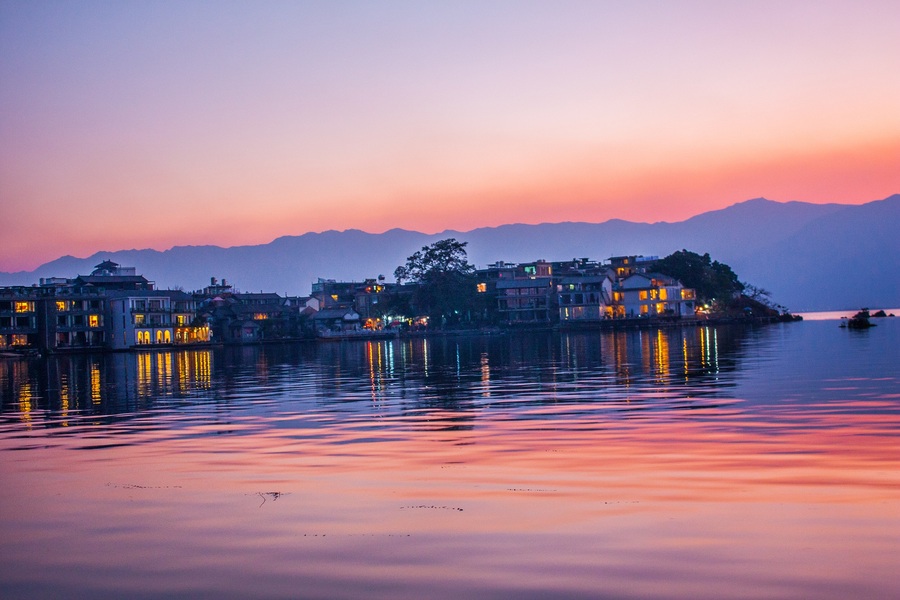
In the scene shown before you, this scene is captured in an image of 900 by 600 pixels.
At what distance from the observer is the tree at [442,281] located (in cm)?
11731

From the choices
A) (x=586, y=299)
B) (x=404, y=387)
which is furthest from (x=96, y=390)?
(x=586, y=299)

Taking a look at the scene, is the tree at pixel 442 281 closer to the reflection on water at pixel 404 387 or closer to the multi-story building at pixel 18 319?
the multi-story building at pixel 18 319

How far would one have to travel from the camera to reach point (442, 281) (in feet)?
385

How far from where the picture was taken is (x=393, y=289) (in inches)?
5079

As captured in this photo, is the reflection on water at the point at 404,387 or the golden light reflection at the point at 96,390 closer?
the reflection on water at the point at 404,387

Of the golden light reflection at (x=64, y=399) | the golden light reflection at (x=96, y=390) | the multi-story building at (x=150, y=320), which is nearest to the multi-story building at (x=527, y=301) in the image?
the multi-story building at (x=150, y=320)

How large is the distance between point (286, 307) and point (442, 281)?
72.6ft

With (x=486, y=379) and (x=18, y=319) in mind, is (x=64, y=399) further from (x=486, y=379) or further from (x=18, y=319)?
(x=18, y=319)

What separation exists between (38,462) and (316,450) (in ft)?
15.0

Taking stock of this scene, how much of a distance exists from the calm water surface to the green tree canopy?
9893 centimetres

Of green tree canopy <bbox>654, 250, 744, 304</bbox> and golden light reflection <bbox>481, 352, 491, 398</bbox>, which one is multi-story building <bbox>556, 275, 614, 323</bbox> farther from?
golden light reflection <bbox>481, 352, 491, 398</bbox>

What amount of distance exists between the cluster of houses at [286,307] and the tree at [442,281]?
10.3 ft

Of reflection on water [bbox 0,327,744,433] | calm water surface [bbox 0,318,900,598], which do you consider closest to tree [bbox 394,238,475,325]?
reflection on water [bbox 0,327,744,433]

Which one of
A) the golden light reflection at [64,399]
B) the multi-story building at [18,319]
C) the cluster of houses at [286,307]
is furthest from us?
the cluster of houses at [286,307]
